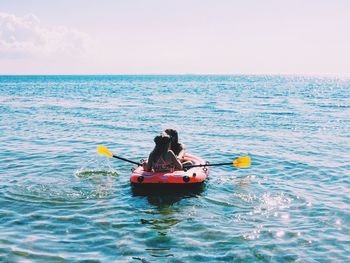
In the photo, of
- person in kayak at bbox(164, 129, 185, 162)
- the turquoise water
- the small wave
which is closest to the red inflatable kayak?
the turquoise water

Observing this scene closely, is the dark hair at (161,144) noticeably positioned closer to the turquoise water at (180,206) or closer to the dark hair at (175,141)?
the turquoise water at (180,206)

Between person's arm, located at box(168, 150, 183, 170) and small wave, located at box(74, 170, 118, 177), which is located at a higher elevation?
person's arm, located at box(168, 150, 183, 170)

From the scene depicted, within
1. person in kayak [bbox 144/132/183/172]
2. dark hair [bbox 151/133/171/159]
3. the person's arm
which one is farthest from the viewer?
the person's arm

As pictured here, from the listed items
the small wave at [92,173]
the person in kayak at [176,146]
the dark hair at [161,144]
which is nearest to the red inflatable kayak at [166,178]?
the dark hair at [161,144]

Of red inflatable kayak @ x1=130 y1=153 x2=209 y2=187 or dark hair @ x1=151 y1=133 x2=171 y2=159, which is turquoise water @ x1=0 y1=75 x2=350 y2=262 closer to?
red inflatable kayak @ x1=130 y1=153 x2=209 y2=187

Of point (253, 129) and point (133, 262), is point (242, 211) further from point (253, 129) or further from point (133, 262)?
point (253, 129)

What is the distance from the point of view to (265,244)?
7.88 metres

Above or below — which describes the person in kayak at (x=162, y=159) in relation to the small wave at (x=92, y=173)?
above

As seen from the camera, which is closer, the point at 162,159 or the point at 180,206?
the point at 180,206

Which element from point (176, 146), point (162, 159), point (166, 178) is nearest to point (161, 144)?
point (162, 159)

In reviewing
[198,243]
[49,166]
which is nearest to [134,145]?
[49,166]

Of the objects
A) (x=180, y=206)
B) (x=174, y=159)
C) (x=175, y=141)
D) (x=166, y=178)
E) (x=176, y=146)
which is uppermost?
(x=175, y=141)

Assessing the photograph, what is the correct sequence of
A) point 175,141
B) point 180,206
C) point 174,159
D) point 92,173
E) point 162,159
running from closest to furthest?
point 180,206, point 162,159, point 174,159, point 175,141, point 92,173

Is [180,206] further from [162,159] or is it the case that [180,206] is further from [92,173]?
[92,173]
